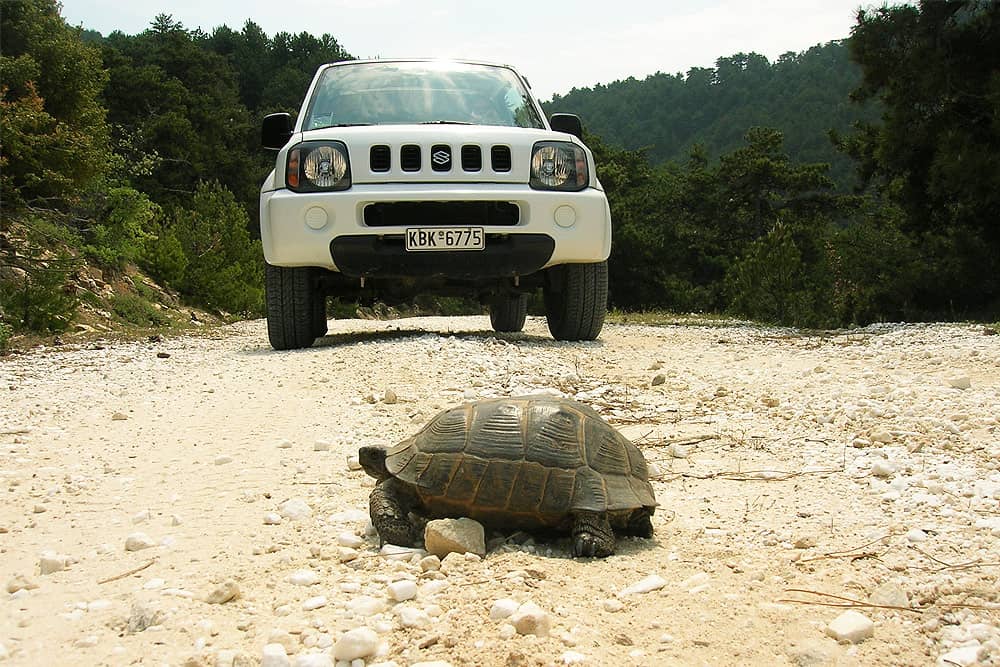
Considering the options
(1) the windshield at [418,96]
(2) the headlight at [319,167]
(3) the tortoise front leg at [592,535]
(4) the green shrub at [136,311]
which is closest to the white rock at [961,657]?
(3) the tortoise front leg at [592,535]

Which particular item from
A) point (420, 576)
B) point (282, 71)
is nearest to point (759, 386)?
point (420, 576)

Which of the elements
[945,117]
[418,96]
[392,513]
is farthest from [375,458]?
[945,117]

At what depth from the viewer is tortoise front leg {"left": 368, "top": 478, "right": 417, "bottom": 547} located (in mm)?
2633

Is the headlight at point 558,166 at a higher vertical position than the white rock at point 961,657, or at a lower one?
higher

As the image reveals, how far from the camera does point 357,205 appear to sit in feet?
20.7

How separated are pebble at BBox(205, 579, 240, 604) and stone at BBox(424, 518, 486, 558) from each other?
1.91ft

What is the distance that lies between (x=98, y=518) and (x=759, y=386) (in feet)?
12.5

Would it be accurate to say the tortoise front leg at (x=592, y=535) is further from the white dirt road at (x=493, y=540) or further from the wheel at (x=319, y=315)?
the wheel at (x=319, y=315)

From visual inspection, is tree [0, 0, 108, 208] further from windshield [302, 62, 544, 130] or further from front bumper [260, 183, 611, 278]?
front bumper [260, 183, 611, 278]

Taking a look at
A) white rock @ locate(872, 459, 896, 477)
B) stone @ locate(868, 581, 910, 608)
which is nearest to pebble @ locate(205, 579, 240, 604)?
stone @ locate(868, 581, 910, 608)

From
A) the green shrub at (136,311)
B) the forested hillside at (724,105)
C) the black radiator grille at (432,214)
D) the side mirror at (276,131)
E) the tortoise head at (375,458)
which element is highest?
the forested hillside at (724,105)

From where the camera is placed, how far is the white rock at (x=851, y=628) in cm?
194

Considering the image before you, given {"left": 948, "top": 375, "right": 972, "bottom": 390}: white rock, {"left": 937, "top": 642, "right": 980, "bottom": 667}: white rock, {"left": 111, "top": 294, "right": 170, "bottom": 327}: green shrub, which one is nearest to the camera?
{"left": 937, "top": 642, "right": 980, "bottom": 667}: white rock

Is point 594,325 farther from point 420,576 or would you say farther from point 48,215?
point 48,215
